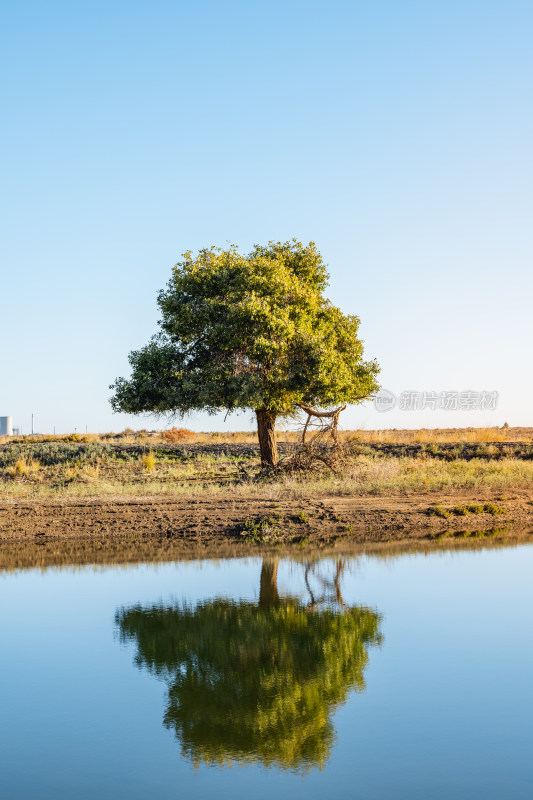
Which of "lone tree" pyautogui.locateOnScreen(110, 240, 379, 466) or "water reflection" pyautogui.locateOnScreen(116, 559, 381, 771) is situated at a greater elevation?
"lone tree" pyautogui.locateOnScreen(110, 240, 379, 466)

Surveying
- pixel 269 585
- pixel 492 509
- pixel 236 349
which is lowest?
pixel 269 585

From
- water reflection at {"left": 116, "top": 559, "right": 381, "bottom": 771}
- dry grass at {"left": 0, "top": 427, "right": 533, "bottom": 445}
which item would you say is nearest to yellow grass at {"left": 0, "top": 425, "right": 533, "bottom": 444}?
dry grass at {"left": 0, "top": 427, "right": 533, "bottom": 445}

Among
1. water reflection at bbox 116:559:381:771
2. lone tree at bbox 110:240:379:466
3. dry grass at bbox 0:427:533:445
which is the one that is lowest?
water reflection at bbox 116:559:381:771

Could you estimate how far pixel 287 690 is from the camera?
25.9ft

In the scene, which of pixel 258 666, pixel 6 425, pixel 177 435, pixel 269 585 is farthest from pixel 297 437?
pixel 6 425

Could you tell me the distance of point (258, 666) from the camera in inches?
346

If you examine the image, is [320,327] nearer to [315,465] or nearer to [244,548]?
[315,465]

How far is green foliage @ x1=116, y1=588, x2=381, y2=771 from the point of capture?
21.4ft

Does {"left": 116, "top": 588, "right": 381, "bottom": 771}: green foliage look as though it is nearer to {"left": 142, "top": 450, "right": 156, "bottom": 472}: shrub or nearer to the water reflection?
the water reflection

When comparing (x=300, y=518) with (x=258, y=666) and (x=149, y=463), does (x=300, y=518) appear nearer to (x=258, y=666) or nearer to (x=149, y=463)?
(x=258, y=666)

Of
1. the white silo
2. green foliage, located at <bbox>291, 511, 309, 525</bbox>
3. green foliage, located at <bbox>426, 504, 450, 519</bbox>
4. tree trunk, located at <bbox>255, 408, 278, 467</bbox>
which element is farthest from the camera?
the white silo

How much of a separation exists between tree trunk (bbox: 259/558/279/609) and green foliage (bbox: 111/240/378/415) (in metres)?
10.8

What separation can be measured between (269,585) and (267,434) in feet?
52.2

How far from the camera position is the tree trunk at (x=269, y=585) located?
12045 millimetres
